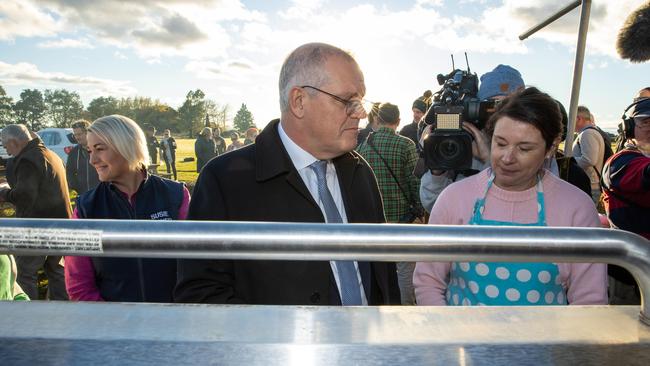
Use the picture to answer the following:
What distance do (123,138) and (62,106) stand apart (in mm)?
116095

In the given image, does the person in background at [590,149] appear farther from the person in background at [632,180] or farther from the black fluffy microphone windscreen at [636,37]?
the black fluffy microphone windscreen at [636,37]

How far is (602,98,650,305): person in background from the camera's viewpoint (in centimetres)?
271

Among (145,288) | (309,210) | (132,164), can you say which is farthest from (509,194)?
(132,164)

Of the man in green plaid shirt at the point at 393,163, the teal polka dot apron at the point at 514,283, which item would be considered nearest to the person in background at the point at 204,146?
the man in green plaid shirt at the point at 393,163

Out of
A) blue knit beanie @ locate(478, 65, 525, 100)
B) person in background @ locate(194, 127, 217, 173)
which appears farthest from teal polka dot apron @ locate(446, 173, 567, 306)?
person in background @ locate(194, 127, 217, 173)

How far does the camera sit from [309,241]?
78 cm

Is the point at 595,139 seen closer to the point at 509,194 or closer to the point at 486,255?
the point at 509,194

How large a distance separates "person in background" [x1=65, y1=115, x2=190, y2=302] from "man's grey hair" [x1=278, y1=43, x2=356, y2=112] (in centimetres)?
121

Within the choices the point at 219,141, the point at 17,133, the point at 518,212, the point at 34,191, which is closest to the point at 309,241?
the point at 518,212

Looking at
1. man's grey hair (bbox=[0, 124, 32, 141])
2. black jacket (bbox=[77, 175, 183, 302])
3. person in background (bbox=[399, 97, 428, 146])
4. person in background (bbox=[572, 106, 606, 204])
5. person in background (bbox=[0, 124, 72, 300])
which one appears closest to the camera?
black jacket (bbox=[77, 175, 183, 302])

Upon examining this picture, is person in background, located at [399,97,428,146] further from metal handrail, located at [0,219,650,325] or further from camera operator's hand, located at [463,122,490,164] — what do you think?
metal handrail, located at [0,219,650,325]

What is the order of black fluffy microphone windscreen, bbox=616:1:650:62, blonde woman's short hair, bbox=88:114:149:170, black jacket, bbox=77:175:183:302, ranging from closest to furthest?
black fluffy microphone windscreen, bbox=616:1:650:62 → black jacket, bbox=77:175:183:302 → blonde woman's short hair, bbox=88:114:149:170

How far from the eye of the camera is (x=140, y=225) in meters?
0.79

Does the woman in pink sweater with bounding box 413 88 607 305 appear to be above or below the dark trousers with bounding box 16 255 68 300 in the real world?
above
